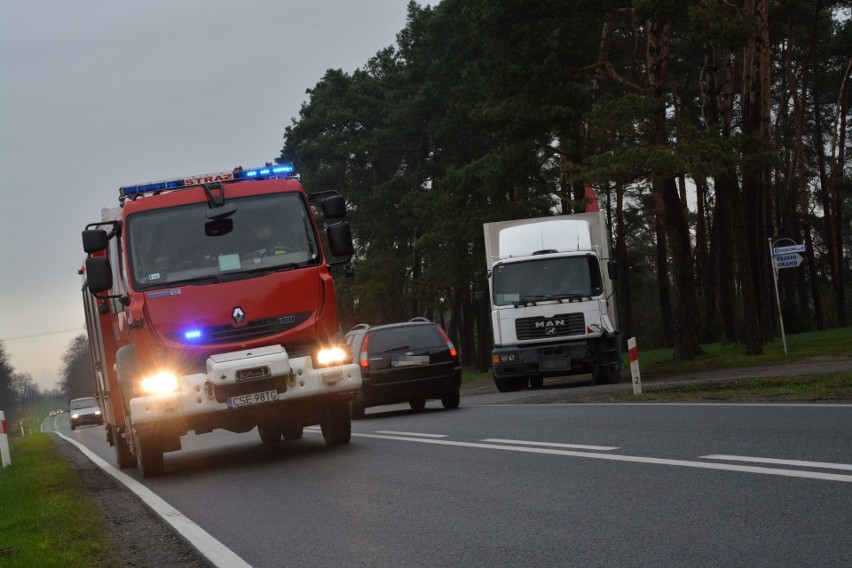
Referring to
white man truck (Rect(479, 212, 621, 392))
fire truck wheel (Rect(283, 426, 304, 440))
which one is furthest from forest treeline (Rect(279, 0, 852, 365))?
fire truck wheel (Rect(283, 426, 304, 440))

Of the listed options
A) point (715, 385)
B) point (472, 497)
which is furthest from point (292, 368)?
point (715, 385)

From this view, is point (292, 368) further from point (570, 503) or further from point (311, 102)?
point (311, 102)

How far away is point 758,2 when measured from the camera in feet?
101

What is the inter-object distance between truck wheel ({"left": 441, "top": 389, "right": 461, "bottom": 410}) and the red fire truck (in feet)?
25.5

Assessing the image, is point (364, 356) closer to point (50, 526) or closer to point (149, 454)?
point (149, 454)

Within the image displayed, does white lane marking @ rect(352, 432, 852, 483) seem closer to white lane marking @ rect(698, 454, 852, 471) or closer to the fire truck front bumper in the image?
white lane marking @ rect(698, 454, 852, 471)

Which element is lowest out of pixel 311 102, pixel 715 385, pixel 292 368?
pixel 715 385

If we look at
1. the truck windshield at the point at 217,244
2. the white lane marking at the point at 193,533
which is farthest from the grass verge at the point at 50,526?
the truck windshield at the point at 217,244

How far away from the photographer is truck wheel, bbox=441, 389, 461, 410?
2110 centimetres

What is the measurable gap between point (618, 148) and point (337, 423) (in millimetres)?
17045

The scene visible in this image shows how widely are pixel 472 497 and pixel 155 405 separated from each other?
4.97 m

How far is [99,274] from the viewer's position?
12406mm

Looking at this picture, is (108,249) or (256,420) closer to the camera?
(256,420)

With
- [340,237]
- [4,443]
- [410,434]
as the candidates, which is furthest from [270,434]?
[4,443]
